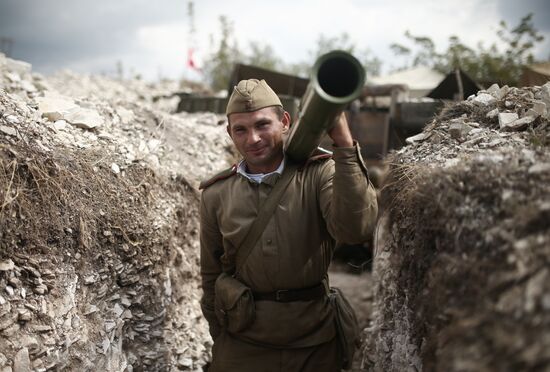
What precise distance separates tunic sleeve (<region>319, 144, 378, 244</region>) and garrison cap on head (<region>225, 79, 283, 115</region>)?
2.19 ft

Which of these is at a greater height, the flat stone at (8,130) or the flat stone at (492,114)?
the flat stone at (492,114)

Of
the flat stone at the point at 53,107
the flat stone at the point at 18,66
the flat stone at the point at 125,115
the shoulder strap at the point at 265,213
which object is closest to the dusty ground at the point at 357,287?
the shoulder strap at the point at 265,213

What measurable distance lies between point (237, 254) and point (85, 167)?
4.59ft

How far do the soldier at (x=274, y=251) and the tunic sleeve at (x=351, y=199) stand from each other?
0.18m

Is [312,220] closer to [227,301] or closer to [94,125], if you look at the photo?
[227,301]

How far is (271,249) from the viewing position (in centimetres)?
244

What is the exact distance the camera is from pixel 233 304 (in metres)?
2.55

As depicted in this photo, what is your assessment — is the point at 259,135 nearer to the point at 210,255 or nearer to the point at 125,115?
the point at 210,255

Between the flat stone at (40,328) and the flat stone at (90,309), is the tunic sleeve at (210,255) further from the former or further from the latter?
the flat stone at (40,328)

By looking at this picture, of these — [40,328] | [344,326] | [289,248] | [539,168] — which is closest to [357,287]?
[344,326]

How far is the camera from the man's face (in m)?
2.49

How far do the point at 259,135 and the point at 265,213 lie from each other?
0.44 meters

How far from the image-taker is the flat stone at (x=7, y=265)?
7.89 feet

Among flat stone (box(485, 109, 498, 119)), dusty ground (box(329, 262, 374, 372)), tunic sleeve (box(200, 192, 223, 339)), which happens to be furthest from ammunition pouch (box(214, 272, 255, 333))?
dusty ground (box(329, 262, 374, 372))
